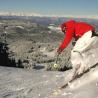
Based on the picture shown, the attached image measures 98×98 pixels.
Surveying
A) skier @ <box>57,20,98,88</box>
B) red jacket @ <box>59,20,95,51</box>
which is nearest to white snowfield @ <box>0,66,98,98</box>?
skier @ <box>57,20,98,88</box>

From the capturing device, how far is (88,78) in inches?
386

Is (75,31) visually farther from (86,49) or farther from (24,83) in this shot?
(24,83)

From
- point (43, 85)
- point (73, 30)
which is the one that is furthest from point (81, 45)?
point (43, 85)

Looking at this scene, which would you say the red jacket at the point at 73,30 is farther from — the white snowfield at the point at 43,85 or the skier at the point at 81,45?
the white snowfield at the point at 43,85

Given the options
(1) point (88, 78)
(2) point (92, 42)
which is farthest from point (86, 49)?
(1) point (88, 78)

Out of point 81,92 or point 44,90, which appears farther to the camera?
point 44,90

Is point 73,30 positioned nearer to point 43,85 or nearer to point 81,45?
point 81,45

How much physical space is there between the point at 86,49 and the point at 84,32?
3.37 ft

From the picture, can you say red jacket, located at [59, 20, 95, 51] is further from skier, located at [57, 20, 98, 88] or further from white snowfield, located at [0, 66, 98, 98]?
white snowfield, located at [0, 66, 98, 98]

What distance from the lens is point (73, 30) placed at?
11.9m

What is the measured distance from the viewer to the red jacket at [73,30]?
11609 millimetres

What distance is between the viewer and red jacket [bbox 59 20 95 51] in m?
11.6

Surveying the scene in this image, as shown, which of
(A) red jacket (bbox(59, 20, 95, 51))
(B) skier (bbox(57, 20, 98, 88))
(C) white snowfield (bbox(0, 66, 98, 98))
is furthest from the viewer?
(A) red jacket (bbox(59, 20, 95, 51))

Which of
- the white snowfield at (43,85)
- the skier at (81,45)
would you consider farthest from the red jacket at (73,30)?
the white snowfield at (43,85)
